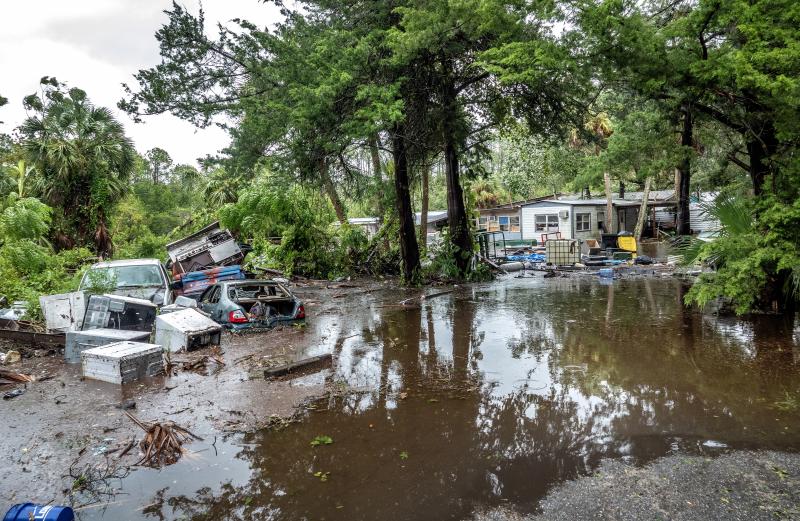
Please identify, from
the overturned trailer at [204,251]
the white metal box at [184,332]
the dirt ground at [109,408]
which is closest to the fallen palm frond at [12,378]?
the dirt ground at [109,408]

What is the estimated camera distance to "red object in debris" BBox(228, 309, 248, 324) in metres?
10.0

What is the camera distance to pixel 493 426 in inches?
207

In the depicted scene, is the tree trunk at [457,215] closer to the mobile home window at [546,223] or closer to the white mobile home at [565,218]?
the white mobile home at [565,218]

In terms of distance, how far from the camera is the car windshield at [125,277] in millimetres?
10242

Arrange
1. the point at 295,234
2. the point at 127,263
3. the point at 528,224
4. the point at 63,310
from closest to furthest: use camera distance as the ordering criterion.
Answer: the point at 63,310 → the point at 127,263 → the point at 295,234 → the point at 528,224

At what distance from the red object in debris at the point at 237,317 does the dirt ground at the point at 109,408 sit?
144cm

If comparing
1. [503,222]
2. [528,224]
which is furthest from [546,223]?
[503,222]

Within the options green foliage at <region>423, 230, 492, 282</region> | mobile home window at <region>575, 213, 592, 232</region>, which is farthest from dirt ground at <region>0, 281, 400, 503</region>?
mobile home window at <region>575, 213, 592, 232</region>

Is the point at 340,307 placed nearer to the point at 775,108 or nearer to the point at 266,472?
the point at 266,472

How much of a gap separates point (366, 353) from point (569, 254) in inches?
611

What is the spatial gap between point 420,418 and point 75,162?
62.9 feet

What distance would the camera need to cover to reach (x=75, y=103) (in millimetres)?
19219

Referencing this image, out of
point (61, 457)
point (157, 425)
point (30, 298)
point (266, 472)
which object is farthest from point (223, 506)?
point (30, 298)

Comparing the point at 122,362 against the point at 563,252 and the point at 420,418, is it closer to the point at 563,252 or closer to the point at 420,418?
the point at 420,418
